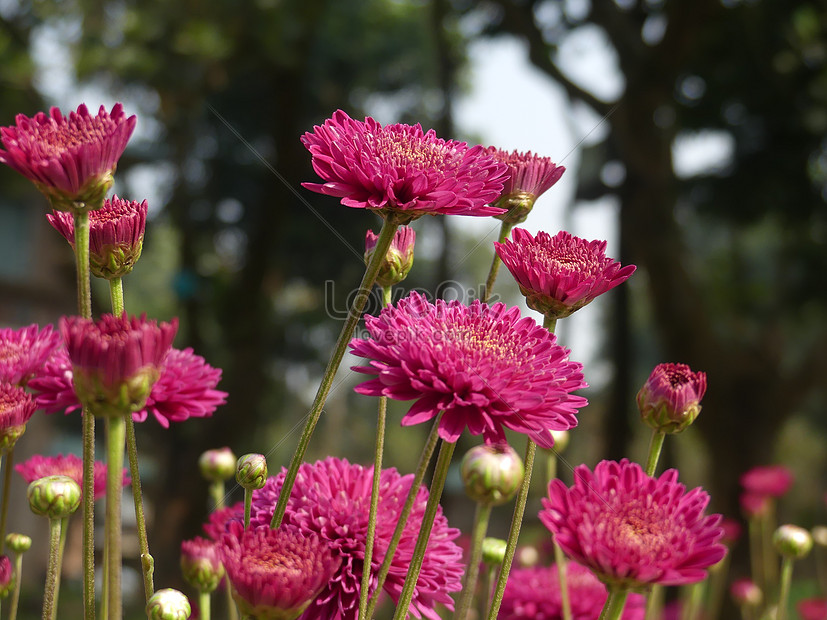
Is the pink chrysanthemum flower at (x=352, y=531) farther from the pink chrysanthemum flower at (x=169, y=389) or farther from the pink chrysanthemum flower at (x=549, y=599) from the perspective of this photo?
the pink chrysanthemum flower at (x=549, y=599)

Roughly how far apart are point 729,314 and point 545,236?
6.47 m

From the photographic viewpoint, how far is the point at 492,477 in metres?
0.53

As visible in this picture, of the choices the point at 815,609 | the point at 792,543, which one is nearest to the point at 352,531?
the point at 792,543

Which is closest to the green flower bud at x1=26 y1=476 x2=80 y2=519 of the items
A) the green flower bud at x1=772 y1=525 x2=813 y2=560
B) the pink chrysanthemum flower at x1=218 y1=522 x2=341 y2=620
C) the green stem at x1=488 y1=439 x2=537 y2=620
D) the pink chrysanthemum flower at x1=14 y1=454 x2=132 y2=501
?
the pink chrysanthemum flower at x1=14 y1=454 x2=132 y2=501

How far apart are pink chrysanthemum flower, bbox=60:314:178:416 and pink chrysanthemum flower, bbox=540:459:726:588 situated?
0.24 m

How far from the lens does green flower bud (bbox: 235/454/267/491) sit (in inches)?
23.1

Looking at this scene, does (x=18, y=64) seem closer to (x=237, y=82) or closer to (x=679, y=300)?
(x=237, y=82)

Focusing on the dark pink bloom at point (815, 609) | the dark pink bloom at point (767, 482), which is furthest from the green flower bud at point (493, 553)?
the dark pink bloom at point (815, 609)

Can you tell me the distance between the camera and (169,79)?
536cm

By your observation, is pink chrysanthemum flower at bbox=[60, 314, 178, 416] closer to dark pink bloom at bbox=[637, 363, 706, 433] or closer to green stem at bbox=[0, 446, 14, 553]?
green stem at bbox=[0, 446, 14, 553]

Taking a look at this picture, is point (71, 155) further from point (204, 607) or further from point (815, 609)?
point (815, 609)

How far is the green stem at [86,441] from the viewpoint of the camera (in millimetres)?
473

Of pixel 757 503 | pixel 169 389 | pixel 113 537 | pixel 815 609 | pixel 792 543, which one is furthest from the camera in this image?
pixel 815 609

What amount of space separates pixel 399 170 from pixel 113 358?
28cm
